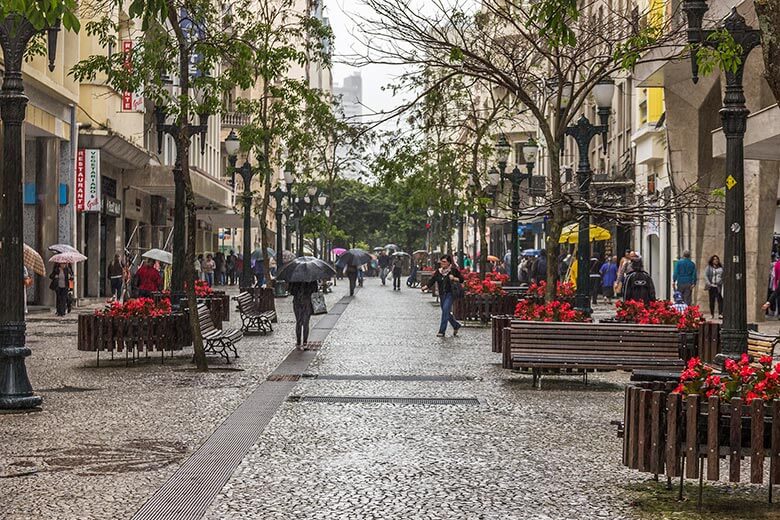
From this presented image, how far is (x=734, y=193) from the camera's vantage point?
1344 cm

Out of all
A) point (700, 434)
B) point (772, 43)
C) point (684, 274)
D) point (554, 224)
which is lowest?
point (700, 434)

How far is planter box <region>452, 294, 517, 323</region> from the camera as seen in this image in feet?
99.4

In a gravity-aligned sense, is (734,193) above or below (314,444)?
above

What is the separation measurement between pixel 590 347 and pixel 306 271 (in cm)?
761

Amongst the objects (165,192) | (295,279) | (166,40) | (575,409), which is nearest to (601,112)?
(295,279)

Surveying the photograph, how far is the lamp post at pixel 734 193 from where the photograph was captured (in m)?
13.1

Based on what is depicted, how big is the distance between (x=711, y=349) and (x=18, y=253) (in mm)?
8666

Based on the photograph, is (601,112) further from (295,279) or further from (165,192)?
(165,192)

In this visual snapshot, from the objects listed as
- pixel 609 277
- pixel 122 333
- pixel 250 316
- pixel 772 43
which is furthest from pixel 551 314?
pixel 609 277

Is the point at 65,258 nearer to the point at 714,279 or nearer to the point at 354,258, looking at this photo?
the point at 714,279

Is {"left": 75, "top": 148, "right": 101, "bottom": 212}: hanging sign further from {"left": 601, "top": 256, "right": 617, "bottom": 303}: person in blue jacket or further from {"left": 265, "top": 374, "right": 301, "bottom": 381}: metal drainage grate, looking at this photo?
{"left": 265, "top": 374, "right": 301, "bottom": 381}: metal drainage grate

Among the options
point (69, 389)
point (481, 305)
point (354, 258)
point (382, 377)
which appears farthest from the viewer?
point (354, 258)

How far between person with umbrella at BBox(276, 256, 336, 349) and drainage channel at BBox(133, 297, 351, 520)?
18.8 feet

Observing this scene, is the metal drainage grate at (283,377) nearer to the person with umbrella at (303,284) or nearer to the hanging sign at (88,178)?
the person with umbrella at (303,284)
